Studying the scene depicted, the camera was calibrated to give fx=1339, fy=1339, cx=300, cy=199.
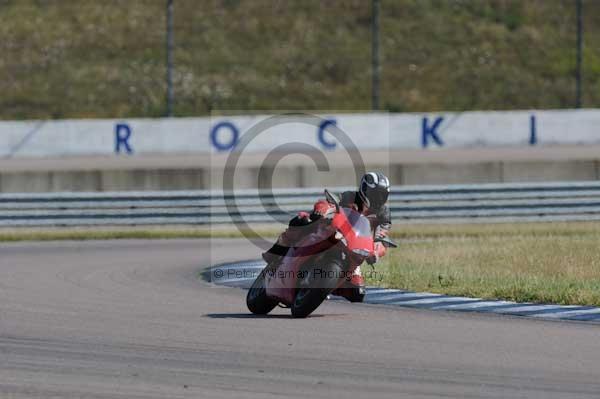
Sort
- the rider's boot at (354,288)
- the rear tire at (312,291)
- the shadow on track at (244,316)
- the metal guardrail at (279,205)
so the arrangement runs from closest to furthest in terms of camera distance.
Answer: the rear tire at (312,291)
the rider's boot at (354,288)
the shadow on track at (244,316)
the metal guardrail at (279,205)

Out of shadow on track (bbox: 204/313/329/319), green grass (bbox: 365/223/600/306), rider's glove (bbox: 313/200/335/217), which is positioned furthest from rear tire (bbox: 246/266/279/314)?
green grass (bbox: 365/223/600/306)

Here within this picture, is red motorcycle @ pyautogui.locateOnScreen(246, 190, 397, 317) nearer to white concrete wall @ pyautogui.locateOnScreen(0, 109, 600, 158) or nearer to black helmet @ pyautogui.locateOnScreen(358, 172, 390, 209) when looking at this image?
black helmet @ pyautogui.locateOnScreen(358, 172, 390, 209)

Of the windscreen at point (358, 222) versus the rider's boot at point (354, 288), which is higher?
the windscreen at point (358, 222)

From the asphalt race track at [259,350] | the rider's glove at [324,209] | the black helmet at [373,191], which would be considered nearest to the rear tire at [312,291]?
the asphalt race track at [259,350]

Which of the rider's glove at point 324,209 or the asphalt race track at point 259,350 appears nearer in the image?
the asphalt race track at point 259,350

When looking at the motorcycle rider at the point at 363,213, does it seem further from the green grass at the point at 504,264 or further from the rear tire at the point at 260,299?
the green grass at the point at 504,264

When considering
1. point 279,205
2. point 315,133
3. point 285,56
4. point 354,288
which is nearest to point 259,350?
point 354,288

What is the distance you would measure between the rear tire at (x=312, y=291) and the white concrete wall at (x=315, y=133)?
20.8 metres

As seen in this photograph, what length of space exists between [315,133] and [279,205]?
903cm

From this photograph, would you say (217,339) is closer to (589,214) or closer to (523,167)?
(589,214)

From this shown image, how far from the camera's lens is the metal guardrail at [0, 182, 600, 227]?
23141 mm

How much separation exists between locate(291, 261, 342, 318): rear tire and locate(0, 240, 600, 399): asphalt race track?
0.13 meters

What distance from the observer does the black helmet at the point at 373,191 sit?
1123cm

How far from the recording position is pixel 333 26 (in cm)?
4225
